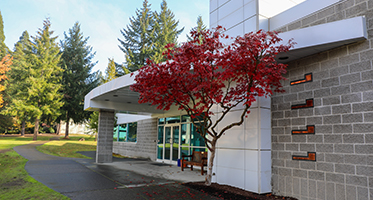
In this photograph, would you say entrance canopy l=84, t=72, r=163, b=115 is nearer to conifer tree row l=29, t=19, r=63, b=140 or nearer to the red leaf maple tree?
the red leaf maple tree

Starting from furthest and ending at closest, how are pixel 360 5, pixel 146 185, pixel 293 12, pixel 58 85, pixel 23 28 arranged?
pixel 23 28, pixel 58 85, pixel 146 185, pixel 293 12, pixel 360 5

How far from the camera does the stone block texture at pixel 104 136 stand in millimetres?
12922

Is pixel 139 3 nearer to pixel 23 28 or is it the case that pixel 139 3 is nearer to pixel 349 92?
pixel 23 28

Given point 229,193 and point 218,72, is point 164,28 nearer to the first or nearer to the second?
point 218,72

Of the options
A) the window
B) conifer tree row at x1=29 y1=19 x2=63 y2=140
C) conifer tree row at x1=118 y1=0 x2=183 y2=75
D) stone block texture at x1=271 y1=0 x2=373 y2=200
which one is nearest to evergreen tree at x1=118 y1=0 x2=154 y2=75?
conifer tree row at x1=118 y1=0 x2=183 y2=75

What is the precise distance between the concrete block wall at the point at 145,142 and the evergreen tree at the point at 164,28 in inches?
596

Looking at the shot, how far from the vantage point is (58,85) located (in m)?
30.1

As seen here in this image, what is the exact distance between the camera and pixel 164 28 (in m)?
32.4

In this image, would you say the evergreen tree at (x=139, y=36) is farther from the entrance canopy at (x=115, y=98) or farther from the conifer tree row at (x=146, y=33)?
the entrance canopy at (x=115, y=98)

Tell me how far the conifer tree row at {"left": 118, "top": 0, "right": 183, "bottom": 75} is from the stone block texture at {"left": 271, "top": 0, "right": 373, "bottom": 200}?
86.1 feet

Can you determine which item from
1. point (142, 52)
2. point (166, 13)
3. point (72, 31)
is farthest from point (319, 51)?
point (72, 31)

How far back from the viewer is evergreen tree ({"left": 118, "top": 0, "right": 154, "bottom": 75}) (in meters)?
31.4

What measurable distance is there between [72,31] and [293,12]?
3633 centimetres

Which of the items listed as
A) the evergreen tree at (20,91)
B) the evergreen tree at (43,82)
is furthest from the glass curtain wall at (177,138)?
the evergreen tree at (20,91)
